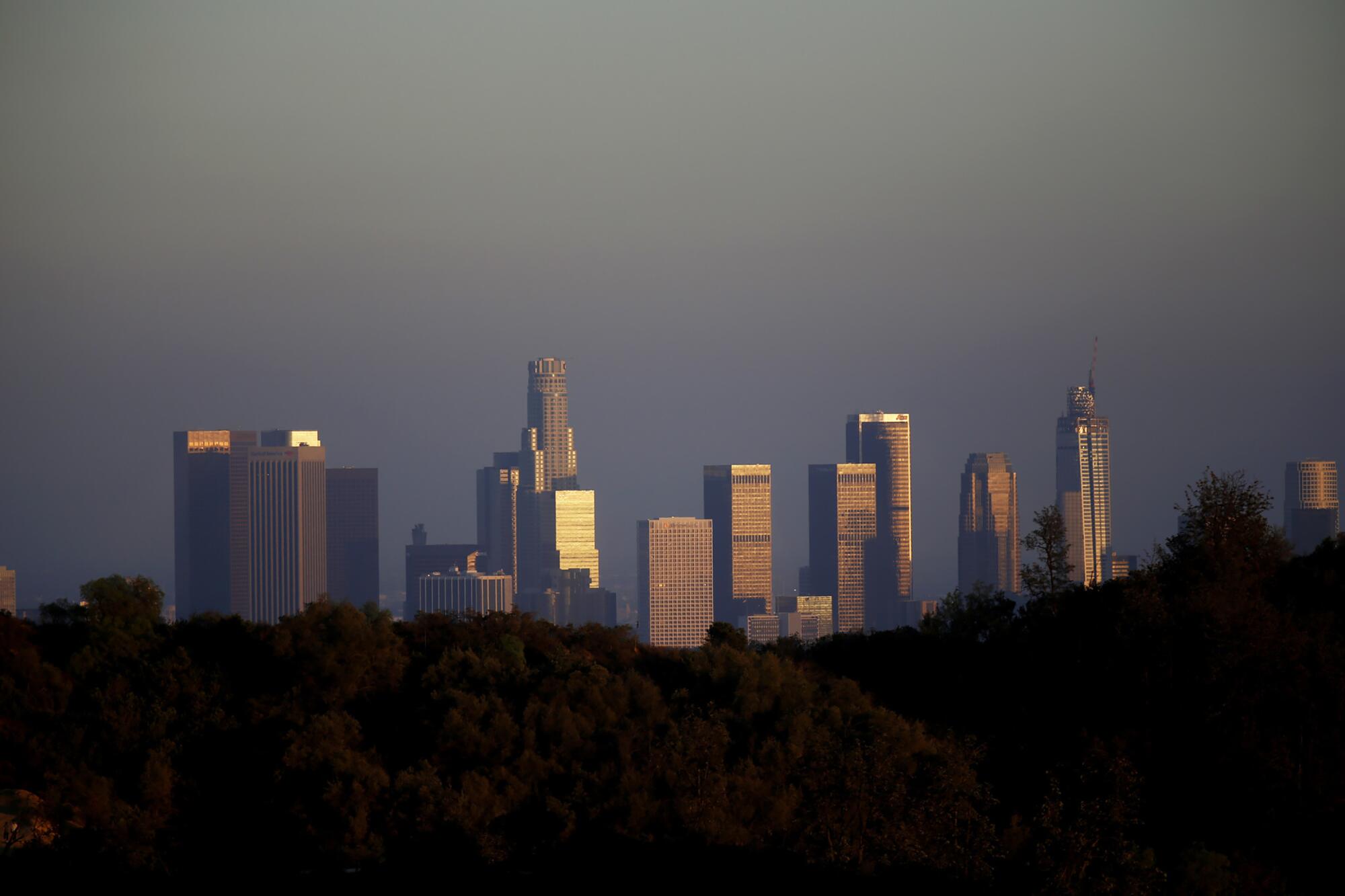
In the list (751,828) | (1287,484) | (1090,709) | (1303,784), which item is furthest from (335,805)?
(1287,484)

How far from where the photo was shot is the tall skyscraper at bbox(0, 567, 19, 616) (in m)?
126

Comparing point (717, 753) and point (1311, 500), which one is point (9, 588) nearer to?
point (717, 753)

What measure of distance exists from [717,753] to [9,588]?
400 feet

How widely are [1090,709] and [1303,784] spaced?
16.3ft

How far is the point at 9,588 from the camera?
132 meters

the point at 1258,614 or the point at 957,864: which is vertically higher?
the point at 1258,614

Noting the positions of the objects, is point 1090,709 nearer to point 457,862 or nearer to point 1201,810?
point 1201,810

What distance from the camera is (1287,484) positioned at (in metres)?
197

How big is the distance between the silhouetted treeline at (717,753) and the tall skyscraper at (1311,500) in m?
126

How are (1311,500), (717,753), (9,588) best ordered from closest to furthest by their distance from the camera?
(717,753)
(9,588)
(1311,500)

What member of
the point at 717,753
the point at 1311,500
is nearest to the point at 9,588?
the point at 717,753

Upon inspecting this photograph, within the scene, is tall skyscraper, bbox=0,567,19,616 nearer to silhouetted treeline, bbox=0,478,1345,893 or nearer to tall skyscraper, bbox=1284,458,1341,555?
silhouetted treeline, bbox=0,478,1345,893

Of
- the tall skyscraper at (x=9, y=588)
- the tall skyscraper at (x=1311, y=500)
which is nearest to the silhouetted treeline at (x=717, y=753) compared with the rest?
the tall skyscraper at (x=9, y=588)

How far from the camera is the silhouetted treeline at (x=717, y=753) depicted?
24.9 meters
